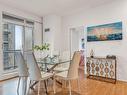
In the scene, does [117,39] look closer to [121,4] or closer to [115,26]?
[115,26]

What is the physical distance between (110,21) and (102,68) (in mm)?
1639

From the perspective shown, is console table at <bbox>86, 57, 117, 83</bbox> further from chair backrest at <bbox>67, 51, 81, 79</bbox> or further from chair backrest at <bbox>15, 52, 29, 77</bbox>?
chair backrest at <bbox>15, 52, 29, 77</bbox>

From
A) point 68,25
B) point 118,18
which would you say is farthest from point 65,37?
point 118,18

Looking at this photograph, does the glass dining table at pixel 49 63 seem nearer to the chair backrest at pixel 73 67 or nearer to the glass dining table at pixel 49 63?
the glass dining table at pixel 49 63

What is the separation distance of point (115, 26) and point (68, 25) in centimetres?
218

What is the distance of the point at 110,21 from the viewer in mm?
4328

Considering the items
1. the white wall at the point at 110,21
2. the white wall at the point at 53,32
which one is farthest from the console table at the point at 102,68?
the white wall at the point at 53,32

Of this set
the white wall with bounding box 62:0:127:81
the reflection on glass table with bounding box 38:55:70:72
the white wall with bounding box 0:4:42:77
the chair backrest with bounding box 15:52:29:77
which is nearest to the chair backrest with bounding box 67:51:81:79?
the reflection on glass table with bounding box 38:55:70:72

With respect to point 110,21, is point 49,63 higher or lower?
lower

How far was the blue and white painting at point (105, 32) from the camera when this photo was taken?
412 cm

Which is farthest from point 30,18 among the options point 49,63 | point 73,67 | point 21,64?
point 73,67

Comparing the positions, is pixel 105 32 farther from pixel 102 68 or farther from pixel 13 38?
pixel 13 38

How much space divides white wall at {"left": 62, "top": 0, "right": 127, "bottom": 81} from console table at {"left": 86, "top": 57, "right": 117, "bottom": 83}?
19 cm

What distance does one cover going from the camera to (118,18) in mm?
4152
